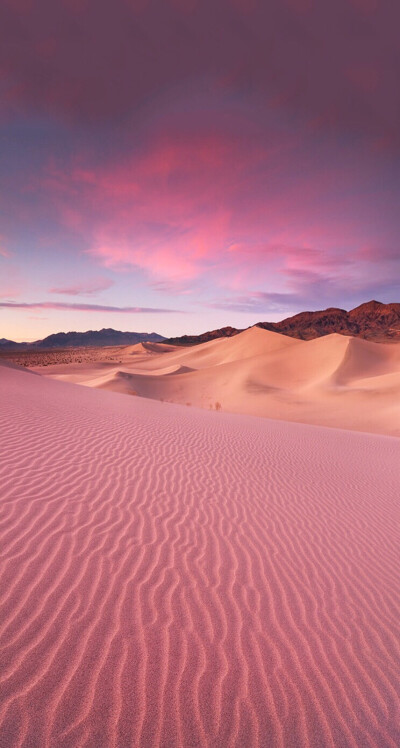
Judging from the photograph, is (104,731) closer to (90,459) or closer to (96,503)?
(96,503)

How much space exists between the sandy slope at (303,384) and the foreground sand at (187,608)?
14.0m

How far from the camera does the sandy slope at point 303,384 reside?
814 inches

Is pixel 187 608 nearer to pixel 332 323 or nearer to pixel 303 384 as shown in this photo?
pixel 303 384

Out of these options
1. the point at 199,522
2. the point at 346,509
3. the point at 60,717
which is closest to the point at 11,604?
the point at 60,717

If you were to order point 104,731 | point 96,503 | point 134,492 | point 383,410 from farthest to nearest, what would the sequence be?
point 383,410 → point 134,492 → point 96,503 → point 104,731

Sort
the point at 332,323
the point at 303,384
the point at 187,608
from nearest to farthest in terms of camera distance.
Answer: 1. the point at 187,608
2. the point at 303,384
3. the point at 332,323

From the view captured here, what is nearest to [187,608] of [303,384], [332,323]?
[303,384]

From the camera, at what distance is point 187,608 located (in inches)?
115

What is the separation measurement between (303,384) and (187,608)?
1226 inches

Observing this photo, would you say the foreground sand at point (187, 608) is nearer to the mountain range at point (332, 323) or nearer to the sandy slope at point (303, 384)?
the sandy slope at point (303, 384)

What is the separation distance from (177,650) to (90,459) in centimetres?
417

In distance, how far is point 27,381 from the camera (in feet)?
43.7

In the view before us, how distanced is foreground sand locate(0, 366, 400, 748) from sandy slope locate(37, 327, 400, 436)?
1403 centimetres

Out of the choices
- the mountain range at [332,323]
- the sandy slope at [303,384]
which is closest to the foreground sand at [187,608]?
the sandy slope at [303,384]
